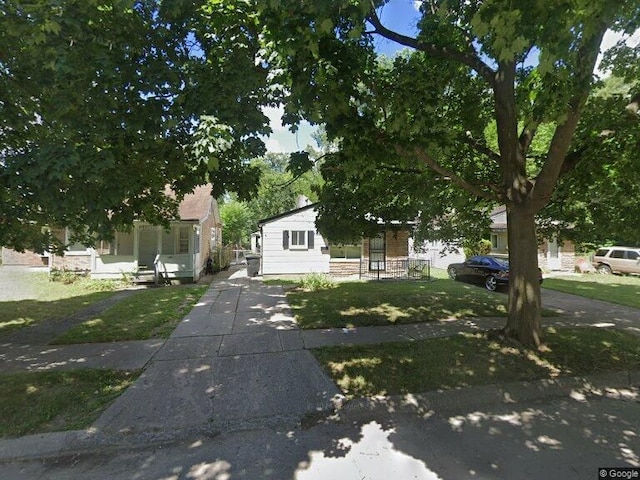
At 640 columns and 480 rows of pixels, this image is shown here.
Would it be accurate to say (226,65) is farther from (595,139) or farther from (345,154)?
(595,139)

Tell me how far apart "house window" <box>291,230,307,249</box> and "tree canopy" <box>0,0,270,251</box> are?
1273 cm

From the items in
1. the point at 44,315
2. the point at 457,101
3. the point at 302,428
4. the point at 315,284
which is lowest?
the point at 302,428

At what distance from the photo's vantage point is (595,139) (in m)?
5.76

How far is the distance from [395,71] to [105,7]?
4.36m

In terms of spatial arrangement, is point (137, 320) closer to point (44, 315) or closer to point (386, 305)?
point (44, 315)

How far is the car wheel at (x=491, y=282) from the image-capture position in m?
14.4

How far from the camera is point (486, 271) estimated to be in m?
14.9

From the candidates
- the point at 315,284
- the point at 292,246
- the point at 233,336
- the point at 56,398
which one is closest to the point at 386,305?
the point at 315,284

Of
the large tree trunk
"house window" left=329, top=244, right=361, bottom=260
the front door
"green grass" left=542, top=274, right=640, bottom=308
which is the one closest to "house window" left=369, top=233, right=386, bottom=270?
"house window" left=329, top=244, right=361, bottom=260

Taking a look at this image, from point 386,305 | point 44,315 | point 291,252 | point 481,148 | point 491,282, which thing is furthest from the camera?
point 291,252

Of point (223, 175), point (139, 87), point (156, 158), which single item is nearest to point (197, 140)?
point (139, 87)

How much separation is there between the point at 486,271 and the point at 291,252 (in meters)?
9.19

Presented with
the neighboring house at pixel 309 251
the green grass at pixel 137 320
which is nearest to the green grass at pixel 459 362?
the green grass at pixel 137 320

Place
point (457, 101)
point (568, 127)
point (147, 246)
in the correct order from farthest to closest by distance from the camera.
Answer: point (147, 246) → point (457, 101) → point (568, 127)
